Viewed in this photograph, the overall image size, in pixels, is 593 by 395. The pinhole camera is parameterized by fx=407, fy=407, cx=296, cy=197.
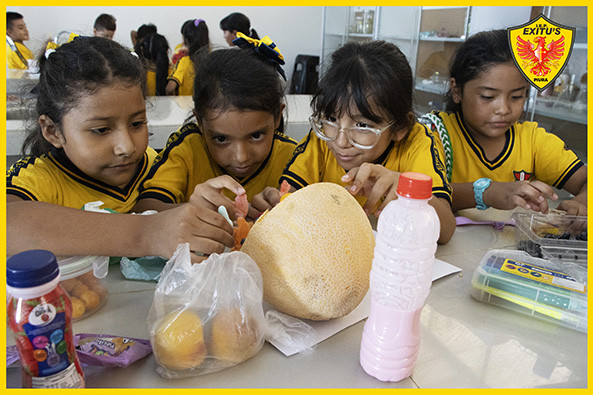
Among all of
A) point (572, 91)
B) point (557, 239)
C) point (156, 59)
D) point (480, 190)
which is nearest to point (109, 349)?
point (557, 239)

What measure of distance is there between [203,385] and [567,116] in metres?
2.92

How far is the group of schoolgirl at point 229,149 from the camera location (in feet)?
2.46

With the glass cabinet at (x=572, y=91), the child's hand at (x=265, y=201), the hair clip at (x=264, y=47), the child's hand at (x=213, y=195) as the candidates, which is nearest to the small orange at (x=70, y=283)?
the child's hand at (x=213, y=195)

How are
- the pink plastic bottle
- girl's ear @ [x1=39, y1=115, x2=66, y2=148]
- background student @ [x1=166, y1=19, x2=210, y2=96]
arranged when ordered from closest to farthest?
the pink plastic bottle, girl's ear @ [x1=39, y1=115, x2=66, y2=148], background student @ [x1=166, y1=19, x2=210, y2=96]

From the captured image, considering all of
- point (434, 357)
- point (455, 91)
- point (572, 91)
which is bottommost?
point (434, 357)

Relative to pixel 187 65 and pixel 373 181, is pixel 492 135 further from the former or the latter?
pixel 187 65

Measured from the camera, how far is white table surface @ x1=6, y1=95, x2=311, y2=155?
1.87 metres

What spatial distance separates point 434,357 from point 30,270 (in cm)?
53

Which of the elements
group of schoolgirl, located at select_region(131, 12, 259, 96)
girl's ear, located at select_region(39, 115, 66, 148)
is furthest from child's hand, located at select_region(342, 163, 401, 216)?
group of schoolgirl, located at select_region(131, 12, 259, 96)

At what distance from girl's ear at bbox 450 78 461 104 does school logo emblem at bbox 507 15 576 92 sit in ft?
0.87

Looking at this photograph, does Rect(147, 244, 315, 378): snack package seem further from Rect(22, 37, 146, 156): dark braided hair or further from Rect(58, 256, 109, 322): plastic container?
Rect(22, 37, 146, 156): dark braided hair

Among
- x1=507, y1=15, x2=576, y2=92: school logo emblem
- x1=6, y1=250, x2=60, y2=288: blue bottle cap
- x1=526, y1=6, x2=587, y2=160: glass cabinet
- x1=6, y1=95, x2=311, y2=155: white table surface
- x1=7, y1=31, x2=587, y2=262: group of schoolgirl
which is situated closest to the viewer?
x1=6, y1=250, x2=60, y2=288: blue bottle cap

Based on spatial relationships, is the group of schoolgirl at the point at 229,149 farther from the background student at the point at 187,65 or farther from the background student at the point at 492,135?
the background student at the point at 187,65

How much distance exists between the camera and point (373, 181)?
3.12 ft
